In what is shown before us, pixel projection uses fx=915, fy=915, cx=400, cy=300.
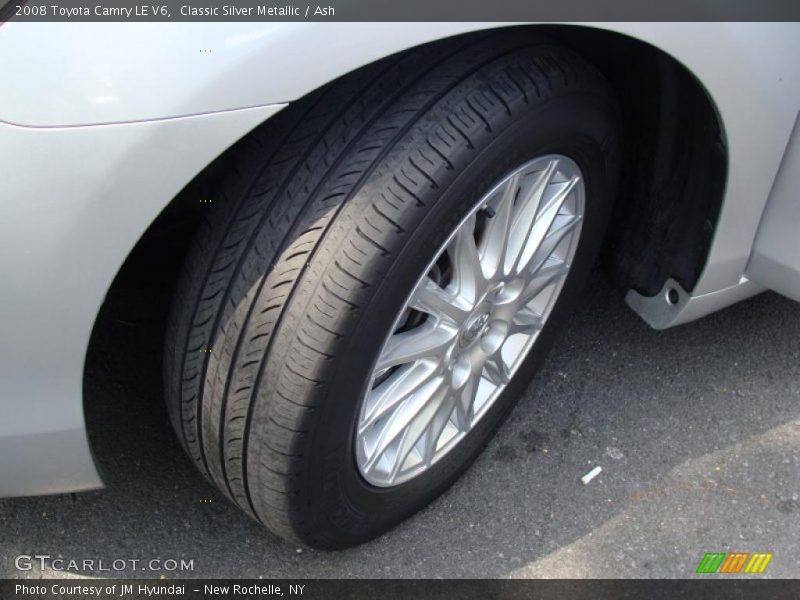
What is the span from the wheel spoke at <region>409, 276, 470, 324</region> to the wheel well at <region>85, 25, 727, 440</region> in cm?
37

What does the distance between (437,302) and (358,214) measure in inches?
11.7

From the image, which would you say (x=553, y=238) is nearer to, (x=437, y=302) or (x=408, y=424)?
(x=437, y=302)

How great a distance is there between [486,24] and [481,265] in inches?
19.0

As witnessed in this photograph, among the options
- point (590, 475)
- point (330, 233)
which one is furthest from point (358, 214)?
point (590, 475)

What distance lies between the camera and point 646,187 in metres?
1.88

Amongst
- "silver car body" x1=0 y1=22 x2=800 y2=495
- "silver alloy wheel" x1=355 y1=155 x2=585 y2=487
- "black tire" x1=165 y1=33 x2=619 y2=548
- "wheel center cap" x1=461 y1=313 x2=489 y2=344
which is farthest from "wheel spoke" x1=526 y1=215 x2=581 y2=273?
"silver car body" x1=0 y1=22 x2=800 y2=495

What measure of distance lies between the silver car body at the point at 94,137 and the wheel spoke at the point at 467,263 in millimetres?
369

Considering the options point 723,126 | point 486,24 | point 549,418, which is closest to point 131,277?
point 486,24

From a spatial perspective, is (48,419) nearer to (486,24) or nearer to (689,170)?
(486,24)

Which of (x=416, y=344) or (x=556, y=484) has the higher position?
(x=416, y=344)

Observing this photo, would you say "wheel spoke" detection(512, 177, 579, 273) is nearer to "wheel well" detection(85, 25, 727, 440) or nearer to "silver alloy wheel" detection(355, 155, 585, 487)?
"silver alloy wheel" detection(355, 155, 585, 487)

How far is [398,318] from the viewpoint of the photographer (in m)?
1.43

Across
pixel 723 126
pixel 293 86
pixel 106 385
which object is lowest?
pixel 106 385

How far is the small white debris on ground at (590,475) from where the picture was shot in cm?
195
